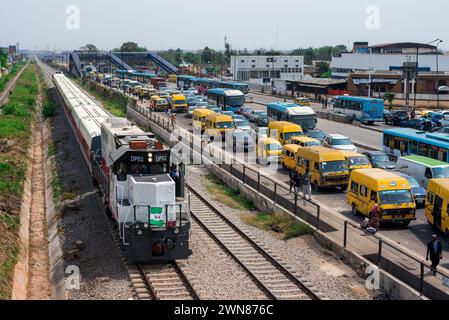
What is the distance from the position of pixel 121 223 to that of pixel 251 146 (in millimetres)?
23640

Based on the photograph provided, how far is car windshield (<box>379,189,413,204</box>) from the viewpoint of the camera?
24.0 m

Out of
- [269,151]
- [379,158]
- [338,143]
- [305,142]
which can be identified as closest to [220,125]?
[269,151]

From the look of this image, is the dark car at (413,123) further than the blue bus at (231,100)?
No

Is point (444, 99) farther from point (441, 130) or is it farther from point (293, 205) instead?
point (293, 205)

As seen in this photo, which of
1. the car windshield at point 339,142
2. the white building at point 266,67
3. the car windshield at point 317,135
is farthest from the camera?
the white building at point 266,67

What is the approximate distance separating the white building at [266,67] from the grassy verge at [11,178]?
63.7 meters

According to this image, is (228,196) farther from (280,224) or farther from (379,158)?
(379,158)

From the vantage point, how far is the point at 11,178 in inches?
1350

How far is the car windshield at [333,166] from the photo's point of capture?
98.8 ft

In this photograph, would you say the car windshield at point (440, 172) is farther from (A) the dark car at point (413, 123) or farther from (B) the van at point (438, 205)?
(A) the dark car at point (413, 123)

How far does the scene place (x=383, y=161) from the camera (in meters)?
33.6

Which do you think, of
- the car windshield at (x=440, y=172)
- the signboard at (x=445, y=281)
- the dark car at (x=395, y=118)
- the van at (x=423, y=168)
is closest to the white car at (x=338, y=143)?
the van at (x=423, y=168)

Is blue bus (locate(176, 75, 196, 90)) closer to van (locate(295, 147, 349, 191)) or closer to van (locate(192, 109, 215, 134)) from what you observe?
van (locate(192, 109, 215, 134))
